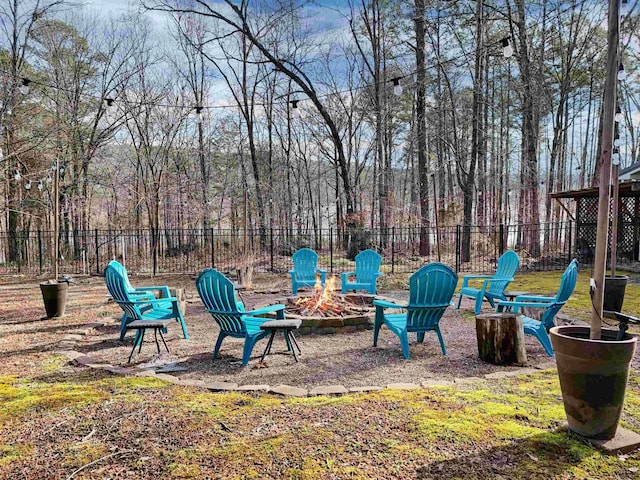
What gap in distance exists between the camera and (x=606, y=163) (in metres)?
2.22

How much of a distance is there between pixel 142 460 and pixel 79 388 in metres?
1.44

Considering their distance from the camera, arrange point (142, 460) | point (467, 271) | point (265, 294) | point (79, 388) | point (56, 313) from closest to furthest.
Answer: point (142, 460) < point (79, 388) < point (56, 313) < point (265, 294) < point (467, 271)

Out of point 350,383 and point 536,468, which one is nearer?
point 536,468

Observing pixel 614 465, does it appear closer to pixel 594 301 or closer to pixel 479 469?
pixel 479 469

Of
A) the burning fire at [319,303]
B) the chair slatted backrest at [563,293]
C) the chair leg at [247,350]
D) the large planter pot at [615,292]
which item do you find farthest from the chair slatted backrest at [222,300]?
the large planter pot at [615,292]

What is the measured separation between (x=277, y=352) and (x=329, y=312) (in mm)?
1333

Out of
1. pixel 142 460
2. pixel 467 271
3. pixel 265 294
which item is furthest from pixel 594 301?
pixel 467 271

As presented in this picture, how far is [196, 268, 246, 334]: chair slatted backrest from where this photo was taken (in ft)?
13.2

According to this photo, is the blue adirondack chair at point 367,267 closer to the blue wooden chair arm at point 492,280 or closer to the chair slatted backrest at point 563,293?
the blue wooden chair arm at point 492,280

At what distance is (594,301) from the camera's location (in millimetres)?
2295

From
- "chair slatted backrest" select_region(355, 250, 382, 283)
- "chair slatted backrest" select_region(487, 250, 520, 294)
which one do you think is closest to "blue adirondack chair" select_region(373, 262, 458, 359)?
"chair slatted backrest" select_region(487, 250, 520, 294)

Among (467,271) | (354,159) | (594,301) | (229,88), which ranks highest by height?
(229,88)

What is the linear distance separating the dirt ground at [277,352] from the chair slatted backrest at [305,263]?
1.99 m

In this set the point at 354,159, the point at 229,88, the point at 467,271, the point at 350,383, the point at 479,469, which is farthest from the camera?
the point at 354,159
